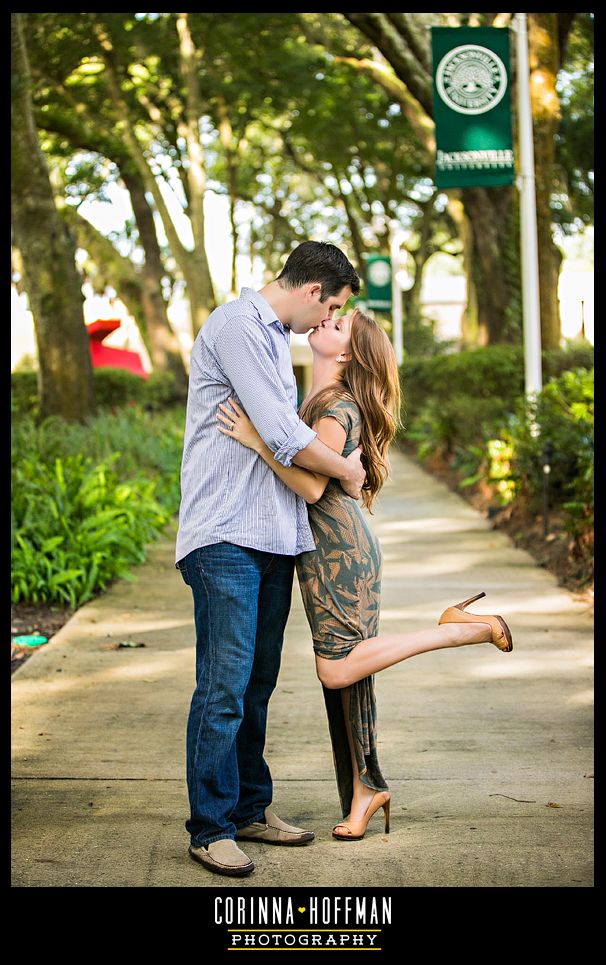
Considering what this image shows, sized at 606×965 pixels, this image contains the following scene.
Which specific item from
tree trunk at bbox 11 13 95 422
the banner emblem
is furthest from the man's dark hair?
tree trunk at bbox 11 13 95 422

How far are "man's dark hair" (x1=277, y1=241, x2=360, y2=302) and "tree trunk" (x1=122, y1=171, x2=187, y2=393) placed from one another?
890 inches

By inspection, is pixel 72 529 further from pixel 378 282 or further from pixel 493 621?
pixel 378 282

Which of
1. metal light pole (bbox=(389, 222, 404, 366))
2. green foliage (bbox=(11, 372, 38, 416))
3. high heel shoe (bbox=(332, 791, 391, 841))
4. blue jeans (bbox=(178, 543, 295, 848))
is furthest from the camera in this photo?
metal light pole (bbox=(389, 222, 404, 366))

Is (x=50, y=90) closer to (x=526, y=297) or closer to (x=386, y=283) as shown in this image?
(x=386, y=283)

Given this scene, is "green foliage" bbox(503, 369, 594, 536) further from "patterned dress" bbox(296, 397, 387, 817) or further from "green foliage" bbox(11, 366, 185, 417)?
"green foliage" bbox(11, 366, 185, 417)

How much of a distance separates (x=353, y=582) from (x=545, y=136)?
40.1ft

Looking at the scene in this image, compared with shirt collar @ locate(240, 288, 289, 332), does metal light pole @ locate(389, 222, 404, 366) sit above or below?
above

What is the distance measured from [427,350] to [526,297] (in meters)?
22.0

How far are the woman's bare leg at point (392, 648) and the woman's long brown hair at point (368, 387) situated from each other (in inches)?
24.7

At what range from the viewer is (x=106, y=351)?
26594mm

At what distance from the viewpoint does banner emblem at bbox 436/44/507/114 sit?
40.8ft

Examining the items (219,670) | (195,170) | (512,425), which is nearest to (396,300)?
(195,170)
